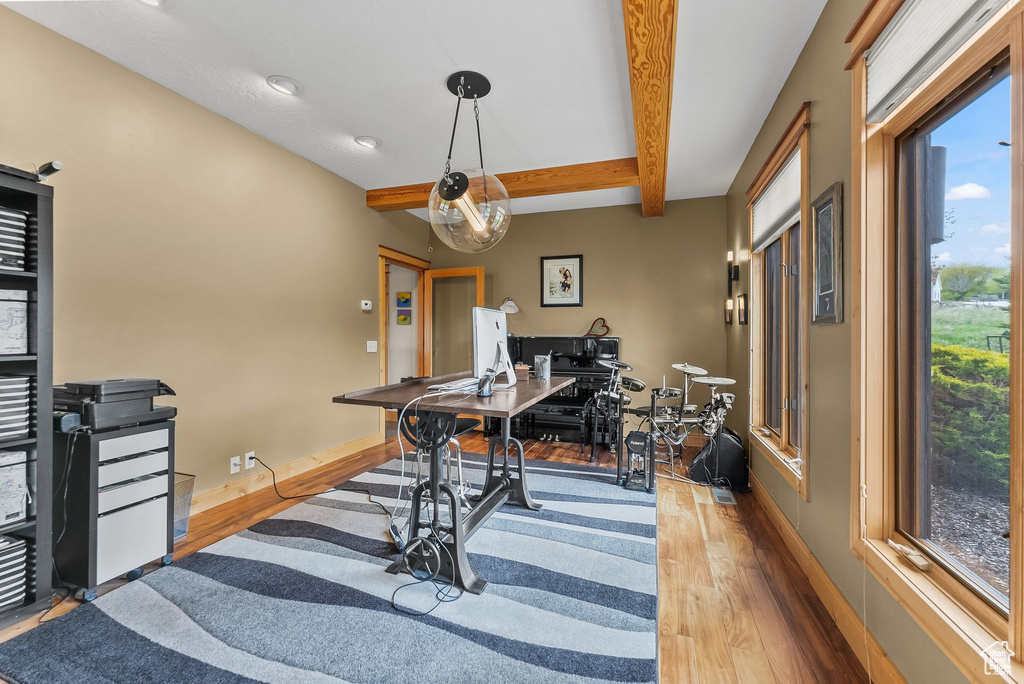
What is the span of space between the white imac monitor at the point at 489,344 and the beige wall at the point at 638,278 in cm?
263

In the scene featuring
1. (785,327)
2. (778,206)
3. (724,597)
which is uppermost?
(778,206)

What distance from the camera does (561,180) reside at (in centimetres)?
382

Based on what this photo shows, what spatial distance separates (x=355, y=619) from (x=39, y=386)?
1.61 meters

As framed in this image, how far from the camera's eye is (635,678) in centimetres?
143

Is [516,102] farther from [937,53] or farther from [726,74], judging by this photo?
[937,53]

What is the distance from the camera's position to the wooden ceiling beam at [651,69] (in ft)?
5.64

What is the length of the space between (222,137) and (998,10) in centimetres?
378

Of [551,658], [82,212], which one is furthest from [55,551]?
[551,658]

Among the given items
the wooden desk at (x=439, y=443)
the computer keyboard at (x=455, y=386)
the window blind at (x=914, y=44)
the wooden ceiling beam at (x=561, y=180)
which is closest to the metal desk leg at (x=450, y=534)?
the wooden desk at (x=439, y=443)

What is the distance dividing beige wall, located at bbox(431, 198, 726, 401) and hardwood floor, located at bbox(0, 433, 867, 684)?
6.65ft

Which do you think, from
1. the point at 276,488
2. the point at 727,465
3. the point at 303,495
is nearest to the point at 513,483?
the point at 303,495

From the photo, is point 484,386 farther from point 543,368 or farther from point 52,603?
point 52,603

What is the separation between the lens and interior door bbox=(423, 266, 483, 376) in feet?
18.4

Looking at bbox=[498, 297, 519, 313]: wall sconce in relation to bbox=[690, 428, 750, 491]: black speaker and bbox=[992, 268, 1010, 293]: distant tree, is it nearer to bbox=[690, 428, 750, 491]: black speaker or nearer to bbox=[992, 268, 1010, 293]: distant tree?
bbox=[690, 428, 750, 491]: black speaker
